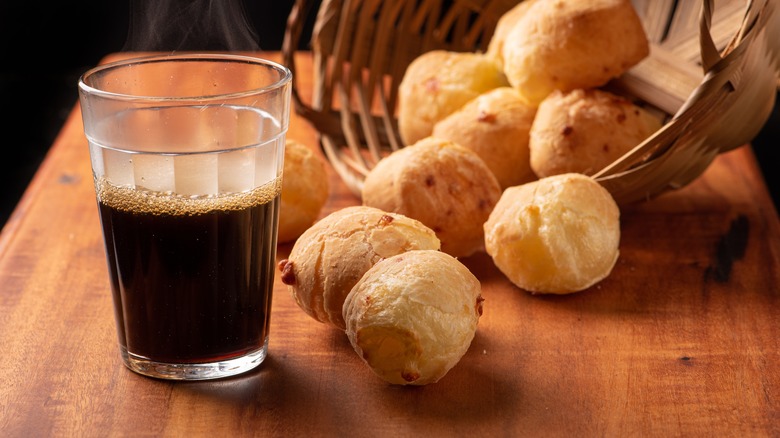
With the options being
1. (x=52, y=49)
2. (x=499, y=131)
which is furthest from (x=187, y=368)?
(x=52, y=49)

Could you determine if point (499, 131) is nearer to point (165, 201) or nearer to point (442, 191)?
point (442, 191)

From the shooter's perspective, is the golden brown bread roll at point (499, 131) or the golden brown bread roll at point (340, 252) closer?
the golden brown bread roll at point (340, 252)

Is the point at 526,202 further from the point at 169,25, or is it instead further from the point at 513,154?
the point at 169,25

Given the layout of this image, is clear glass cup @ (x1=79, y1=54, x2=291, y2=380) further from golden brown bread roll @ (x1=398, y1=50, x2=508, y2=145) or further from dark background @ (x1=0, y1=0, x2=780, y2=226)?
dark background @ (x1=0, y1=0, x2=780, y2=226)

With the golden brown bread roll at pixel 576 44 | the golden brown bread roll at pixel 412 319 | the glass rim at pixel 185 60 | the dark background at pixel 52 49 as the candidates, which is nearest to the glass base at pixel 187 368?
the golden brown bread roll at pixel 412 319

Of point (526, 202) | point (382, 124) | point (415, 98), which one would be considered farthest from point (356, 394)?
point (382, 124)

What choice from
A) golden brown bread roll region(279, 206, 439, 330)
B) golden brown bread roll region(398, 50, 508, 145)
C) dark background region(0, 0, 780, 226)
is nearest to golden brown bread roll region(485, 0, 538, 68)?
golden brown bread roll region(398, 50, 508, 145)

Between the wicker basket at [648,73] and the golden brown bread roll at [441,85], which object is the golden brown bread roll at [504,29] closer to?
the golden brown bread roll at [441,85]
